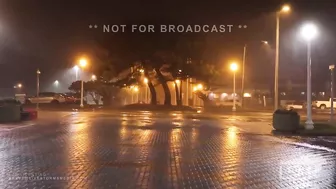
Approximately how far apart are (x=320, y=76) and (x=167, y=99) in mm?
44379

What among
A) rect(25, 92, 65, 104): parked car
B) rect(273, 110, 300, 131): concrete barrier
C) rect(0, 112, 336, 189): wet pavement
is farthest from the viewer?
rect(25, 92, 65, 104): parked car

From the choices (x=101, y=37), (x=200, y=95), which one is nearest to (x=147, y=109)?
(x=101, y=37)

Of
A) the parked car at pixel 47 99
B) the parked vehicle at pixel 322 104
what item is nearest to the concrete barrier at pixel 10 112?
the parked car at pixel 47 99

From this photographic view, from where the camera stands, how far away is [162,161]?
13078mm

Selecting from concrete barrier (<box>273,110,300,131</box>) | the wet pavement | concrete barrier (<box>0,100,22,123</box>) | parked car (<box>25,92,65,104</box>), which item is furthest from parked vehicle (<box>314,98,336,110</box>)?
the wet pavement

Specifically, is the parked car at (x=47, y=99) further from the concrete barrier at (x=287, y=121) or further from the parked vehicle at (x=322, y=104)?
the concrete barrier at (x=287, y=121)

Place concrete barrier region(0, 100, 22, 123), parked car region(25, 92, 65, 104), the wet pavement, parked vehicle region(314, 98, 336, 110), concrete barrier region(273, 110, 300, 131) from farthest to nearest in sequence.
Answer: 1. parked vehicle region(314, 98, 336, 110)
2. parked car region(25, 92, 65, 104)
3. concrete barrier region(0, 100, 22, 123)
4. concrete barrier region(273, 110, 300, 131)
5. the wet pavement

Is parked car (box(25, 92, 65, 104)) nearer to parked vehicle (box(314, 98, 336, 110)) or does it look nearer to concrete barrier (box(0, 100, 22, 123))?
concrete barrier (box(0, 100, 22, 123))

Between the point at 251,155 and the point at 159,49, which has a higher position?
the point at 159,49

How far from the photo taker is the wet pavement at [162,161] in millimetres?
10062

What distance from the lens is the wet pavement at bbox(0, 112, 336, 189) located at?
10062mm

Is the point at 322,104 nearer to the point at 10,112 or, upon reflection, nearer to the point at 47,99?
the point at 47,99

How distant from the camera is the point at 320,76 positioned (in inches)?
3553

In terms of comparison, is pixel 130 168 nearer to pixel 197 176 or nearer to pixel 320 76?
pixel 197 176
